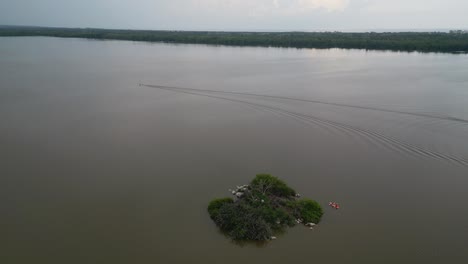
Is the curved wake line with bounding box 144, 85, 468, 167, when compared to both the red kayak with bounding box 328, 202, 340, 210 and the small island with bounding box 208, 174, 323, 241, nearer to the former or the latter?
the red kayak with bounding box 328, 202, 340, 210

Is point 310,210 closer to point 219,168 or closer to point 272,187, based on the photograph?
point 272,187

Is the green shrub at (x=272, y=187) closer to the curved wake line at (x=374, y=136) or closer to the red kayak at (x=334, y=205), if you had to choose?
the red kayak at (x=334, y=205)

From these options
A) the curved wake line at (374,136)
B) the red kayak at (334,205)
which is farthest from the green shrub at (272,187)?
the curved wake line at (374,136)

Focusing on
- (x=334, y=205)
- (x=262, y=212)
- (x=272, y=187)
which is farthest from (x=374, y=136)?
(x=262, y=212)

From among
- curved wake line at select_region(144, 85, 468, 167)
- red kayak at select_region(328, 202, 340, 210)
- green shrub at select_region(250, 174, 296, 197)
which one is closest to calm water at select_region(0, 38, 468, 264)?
curved wake line at select_region(144, 85, 468, 167)

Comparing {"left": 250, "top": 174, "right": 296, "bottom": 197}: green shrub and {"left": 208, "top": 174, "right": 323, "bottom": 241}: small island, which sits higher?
{"left": 250, "top": 174, "right": 296, "bottom": 197}: green shrub

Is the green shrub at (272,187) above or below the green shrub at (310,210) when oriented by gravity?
above
